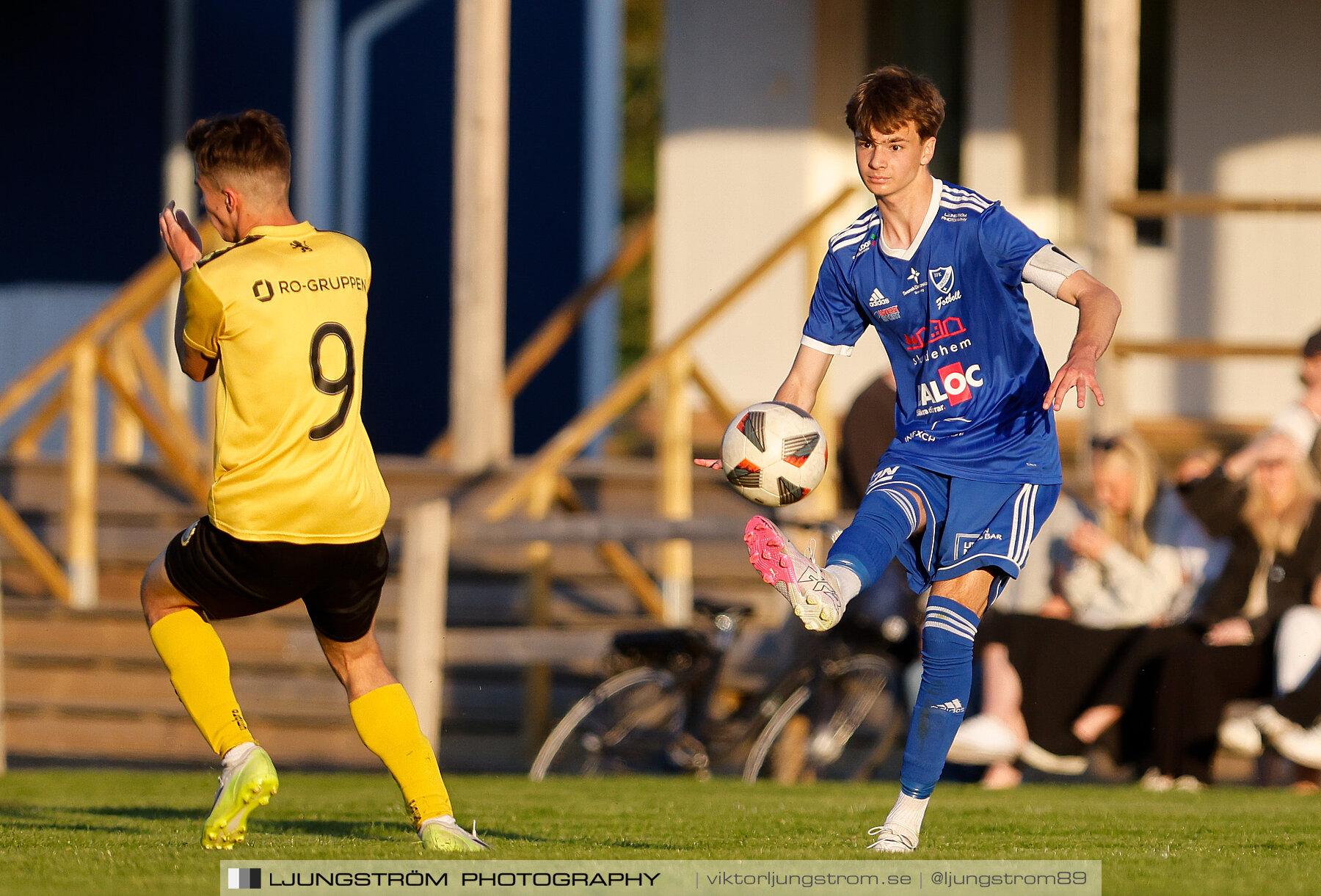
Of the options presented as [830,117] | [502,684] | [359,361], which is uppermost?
[830,117]

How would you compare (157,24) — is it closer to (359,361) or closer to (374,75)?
(374,75)

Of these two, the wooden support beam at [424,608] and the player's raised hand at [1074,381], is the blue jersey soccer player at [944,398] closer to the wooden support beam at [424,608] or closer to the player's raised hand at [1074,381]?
the player's raised hand at [1074,381]

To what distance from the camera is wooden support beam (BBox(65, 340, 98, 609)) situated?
11.4 meters

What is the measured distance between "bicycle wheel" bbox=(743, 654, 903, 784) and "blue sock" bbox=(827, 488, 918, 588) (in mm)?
4296

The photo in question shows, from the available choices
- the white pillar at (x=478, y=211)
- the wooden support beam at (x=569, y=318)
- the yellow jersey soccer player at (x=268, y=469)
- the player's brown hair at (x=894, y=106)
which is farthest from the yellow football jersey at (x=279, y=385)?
the wooden support beam at (x=569, y=318)

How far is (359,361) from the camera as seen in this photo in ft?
16.0

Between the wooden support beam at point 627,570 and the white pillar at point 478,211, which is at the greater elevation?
the white pillar at point 478,211

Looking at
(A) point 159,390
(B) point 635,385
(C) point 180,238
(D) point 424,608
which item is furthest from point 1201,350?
(C) point 180,238

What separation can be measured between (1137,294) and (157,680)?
22.4 feet

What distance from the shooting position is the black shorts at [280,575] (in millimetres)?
4738

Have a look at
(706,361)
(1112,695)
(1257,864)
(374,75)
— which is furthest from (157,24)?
(1257,864)

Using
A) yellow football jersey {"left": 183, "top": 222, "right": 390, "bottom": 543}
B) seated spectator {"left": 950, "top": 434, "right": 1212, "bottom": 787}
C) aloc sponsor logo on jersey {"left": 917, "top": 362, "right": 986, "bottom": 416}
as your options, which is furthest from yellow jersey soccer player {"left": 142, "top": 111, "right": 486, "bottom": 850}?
seated spectator {"left": 950, "top": 434, "right": 1212, "bottom": 787}

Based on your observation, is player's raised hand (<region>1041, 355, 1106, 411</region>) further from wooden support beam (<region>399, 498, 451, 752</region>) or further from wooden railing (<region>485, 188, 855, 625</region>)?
wooden railing (<region>485, 188, 855, 625</region>)

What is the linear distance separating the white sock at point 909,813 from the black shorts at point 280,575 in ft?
4.85
